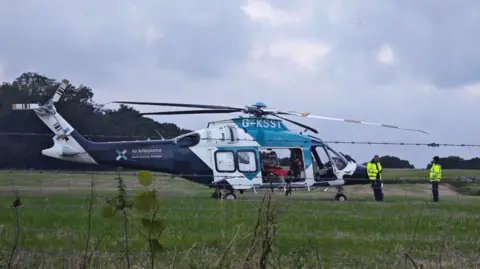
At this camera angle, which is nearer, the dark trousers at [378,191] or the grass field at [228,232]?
the grass field at [228,232]

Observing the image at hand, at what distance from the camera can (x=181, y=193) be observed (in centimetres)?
1284

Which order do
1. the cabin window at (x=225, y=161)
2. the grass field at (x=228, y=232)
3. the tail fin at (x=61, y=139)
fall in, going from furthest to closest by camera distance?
the cabin window at (x=225, y=161) < the tail fin at (x=61, y=139) < the grass field at (x=228, y=232)

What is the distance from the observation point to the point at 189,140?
62.4ft

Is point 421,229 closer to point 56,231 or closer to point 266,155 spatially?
point 56,231

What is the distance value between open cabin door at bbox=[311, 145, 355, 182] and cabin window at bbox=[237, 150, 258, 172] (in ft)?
5.86

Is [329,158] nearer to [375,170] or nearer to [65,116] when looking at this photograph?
[375,170]

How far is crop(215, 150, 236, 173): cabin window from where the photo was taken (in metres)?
19.1

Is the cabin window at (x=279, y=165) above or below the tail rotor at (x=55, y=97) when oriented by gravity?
below

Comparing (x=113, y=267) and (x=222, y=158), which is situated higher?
(x=222, y=158)

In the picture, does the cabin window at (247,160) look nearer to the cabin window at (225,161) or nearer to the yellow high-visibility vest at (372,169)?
the cabin window at (225,161)

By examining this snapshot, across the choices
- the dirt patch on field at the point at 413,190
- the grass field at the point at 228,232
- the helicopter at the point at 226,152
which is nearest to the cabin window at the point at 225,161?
the helicopter at the point at 226,152

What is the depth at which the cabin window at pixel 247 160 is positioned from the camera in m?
19.1

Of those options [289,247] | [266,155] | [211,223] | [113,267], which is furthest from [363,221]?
[266,155]

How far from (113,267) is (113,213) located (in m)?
1.45
